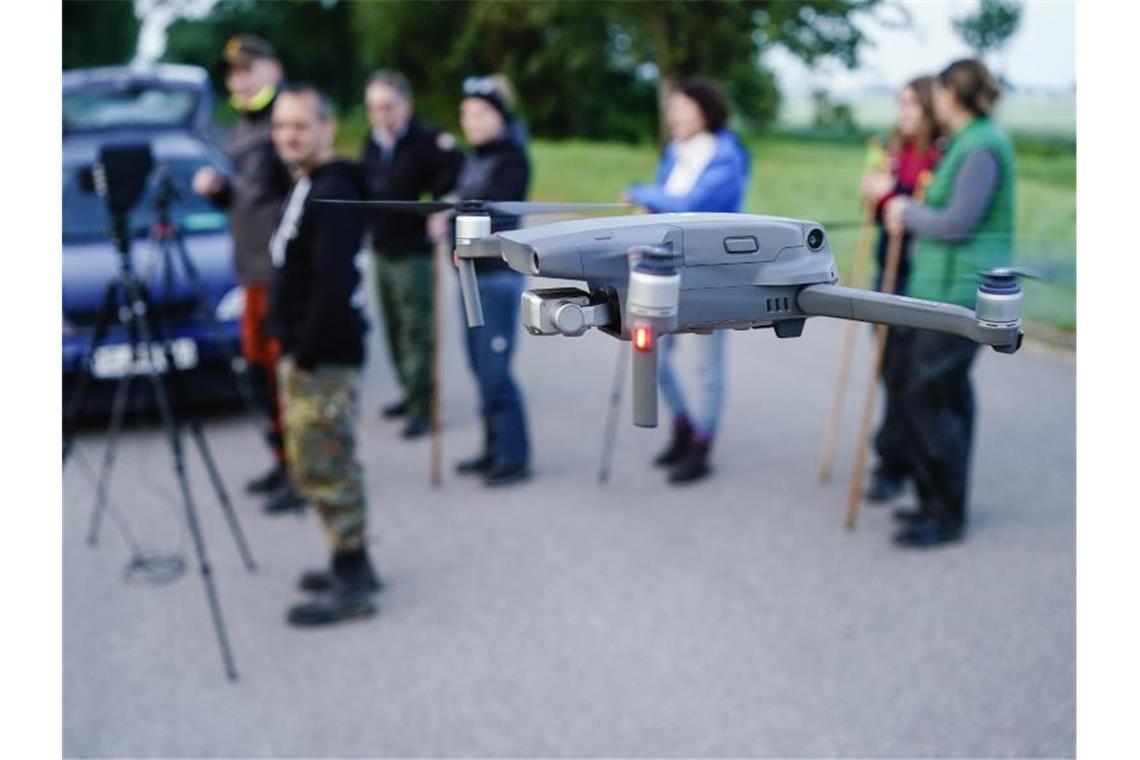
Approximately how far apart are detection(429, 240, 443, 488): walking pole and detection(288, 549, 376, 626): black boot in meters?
1.43

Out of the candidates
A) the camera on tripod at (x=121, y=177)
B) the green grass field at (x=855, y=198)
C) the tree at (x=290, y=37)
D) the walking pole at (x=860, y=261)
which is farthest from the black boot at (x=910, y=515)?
the tree at (x=290, y=37)

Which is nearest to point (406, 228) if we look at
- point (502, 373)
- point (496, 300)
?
point (496, 300)

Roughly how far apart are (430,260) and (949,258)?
3.15 m

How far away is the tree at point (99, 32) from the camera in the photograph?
22641 millimetres

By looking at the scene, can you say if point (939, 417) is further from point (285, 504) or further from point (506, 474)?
point (285, 504)

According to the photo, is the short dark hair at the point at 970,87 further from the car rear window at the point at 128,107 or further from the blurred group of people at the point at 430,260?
the car rear window at the point at 128,107

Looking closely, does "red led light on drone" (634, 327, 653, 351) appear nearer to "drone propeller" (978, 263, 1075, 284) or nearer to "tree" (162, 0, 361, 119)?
"drone propeller" (978, 263, 1075, 284)

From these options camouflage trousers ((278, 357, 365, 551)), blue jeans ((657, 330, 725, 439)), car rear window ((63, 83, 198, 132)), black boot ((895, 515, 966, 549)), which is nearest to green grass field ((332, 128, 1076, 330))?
blue jeans ((657, 330, 725, 439))

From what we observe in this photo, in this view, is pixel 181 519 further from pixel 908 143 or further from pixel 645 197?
pixel 908 143

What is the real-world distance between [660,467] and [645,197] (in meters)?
1.61

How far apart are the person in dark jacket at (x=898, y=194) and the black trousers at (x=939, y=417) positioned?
152mm

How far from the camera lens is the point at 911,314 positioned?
1388mm

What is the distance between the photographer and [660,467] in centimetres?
612

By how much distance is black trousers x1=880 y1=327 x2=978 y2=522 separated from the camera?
16.1 ft
